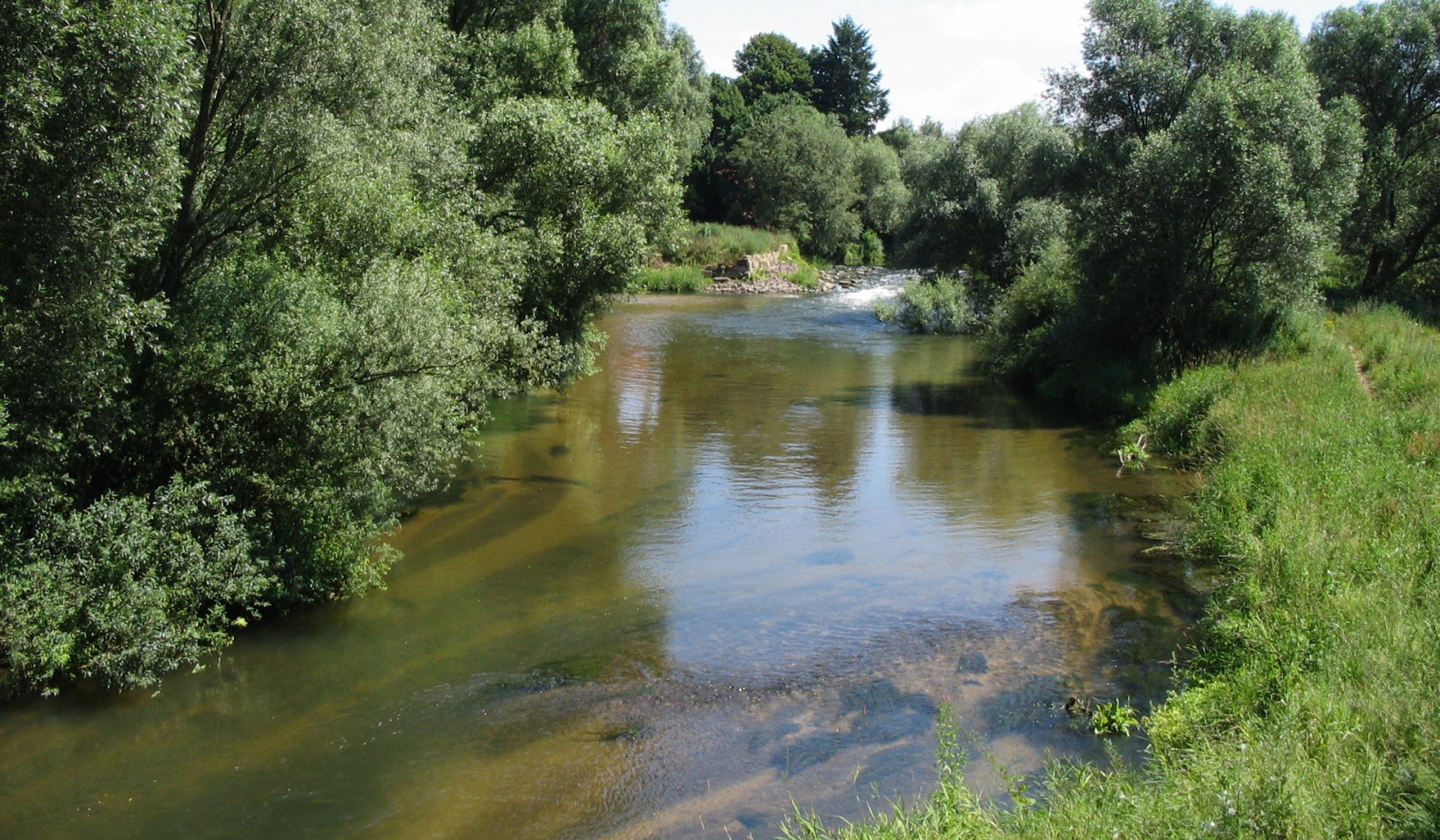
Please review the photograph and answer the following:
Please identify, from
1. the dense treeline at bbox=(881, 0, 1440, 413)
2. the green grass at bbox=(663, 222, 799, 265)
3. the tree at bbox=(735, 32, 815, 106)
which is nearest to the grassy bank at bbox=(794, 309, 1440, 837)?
the dense treeline at bbox=(881, 0, 1440, 413)

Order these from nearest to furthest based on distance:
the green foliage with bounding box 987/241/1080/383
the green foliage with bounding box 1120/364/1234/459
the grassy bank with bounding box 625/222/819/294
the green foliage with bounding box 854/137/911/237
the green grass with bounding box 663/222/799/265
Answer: the green foliage with bounding box 1120/364/1234/459
the green foliage with bounding box 987/241/1080/383
the grassy bank with bounding box 625/222/819/294
the green grass with bounding box 663/222/799/265
the green foliage with bounding box 854/137/911/237

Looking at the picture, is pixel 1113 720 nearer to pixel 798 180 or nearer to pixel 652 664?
pixel 652 664

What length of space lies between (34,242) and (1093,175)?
24.3 meters

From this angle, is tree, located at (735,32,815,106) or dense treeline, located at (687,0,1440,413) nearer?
dense treeline, located at (687,0,1440,413)

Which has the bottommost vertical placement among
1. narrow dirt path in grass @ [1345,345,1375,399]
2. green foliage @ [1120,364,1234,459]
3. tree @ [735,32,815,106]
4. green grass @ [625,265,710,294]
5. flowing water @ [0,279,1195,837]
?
flowing water @ [0,279,1195,837]

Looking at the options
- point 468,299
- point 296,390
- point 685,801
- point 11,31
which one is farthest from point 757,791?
point 468,299

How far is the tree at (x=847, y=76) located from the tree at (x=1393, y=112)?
62.5m

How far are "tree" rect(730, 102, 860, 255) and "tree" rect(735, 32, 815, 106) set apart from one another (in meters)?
12.5

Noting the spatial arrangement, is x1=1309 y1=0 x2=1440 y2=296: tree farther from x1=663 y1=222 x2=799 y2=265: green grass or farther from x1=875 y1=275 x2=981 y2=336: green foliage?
x1=663 y1=222 x2=799 y2=265: green grass

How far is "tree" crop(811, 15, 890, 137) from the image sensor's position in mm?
90375

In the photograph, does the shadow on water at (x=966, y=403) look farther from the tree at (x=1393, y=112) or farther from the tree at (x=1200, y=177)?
the tree at (x=1393, y=112)

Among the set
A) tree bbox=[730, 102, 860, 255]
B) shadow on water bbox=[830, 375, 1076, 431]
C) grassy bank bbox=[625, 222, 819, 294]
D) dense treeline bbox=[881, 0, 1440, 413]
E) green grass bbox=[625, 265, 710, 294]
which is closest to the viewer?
dense treeline bbox=[881, 0, 1440, 413]

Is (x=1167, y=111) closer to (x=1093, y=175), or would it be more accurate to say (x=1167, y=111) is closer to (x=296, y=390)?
(x=1093, y=175)

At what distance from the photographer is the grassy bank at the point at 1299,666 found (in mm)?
6309
